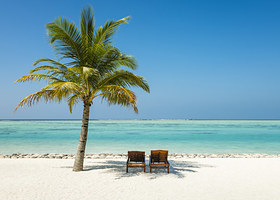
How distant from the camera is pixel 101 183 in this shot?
667 cm

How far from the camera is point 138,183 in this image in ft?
22.0

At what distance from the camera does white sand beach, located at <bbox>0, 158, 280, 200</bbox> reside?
5613 mm

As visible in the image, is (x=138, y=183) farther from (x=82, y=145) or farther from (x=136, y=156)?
(x=82, y=145)

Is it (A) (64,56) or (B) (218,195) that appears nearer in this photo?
(B) (218,195)

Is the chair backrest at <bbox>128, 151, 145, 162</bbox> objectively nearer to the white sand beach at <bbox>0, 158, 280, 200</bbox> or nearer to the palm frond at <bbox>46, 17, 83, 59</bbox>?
the white sand beach at <bbox>0, 158, 280, 200</bbox>

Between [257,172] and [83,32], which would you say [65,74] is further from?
[257,172]

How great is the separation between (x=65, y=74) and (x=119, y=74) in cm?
223

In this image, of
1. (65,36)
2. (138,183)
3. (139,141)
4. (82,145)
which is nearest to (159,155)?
(138,183)

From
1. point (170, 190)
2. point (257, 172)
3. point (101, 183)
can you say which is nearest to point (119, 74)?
point (101, 183)

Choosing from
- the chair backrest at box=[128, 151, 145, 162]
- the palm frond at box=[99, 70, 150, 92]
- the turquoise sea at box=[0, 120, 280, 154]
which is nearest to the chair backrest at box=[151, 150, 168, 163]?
the chair backrest at box=[128, 151, 145, 162]

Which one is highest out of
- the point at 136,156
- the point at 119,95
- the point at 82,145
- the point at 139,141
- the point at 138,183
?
the point at 119,95

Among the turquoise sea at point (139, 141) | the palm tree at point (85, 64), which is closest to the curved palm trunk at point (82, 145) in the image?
the palm tree at point (85, 64)

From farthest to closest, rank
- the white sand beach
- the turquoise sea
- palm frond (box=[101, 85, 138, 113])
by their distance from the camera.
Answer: the turquoise sea
palm frond (box=[101, 85, 138, 113])
the white sand beach

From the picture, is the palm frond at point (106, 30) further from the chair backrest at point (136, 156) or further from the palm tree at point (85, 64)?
the chair backrest at point (136, 156)
